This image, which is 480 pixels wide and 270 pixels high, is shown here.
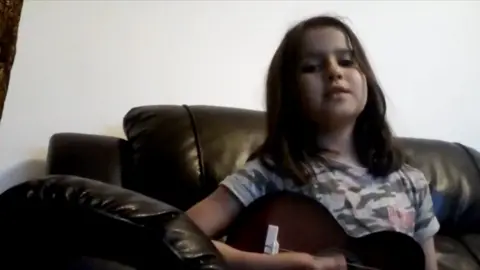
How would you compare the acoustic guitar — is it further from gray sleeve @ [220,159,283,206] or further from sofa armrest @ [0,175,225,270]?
sofa armrest @ [0,175,225,270]

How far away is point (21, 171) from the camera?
1.65 m

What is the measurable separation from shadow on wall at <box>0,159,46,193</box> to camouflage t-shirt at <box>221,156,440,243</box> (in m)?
0.64

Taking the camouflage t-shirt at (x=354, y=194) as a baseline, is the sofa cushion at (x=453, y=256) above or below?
below

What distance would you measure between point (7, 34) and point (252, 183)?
50 cm

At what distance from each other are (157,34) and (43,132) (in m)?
0.37

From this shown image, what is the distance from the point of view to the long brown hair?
48.9 inches

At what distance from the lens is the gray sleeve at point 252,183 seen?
1.17 m

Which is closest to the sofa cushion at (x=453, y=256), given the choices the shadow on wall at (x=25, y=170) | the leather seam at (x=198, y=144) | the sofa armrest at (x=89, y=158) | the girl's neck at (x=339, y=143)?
the girl's neck at (x=339, y=143)

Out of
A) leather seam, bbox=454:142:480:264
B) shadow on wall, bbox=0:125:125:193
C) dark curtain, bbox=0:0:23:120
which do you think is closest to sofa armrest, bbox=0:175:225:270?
dark curtain, bbox=0:0:23:120

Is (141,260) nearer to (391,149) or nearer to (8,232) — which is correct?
(8,232)

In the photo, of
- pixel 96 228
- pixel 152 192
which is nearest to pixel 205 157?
pixel 152 192

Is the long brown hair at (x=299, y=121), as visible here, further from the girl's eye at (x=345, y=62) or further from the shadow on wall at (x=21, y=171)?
the shadow on wall at (x=21, y=171)

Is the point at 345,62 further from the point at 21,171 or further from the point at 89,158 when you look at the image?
the point at 21,171

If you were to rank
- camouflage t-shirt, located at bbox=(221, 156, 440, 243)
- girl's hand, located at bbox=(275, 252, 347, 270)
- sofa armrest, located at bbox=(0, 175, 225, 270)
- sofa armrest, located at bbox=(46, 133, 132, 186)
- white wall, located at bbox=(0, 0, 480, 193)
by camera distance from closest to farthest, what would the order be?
1. sofa armrest, located at bbox=(0, 175, 225, 270)
2. girl's hand, located at bbox=(275, 252, 347, 270)
3. camouflage t-shirt, located at bbox=(221, 156, 440, 243)
4. sofa armrest, located at bbox=(46, 133, 132, 186)
5. white wall, located at bbox=(0, 0, 480, 193)
